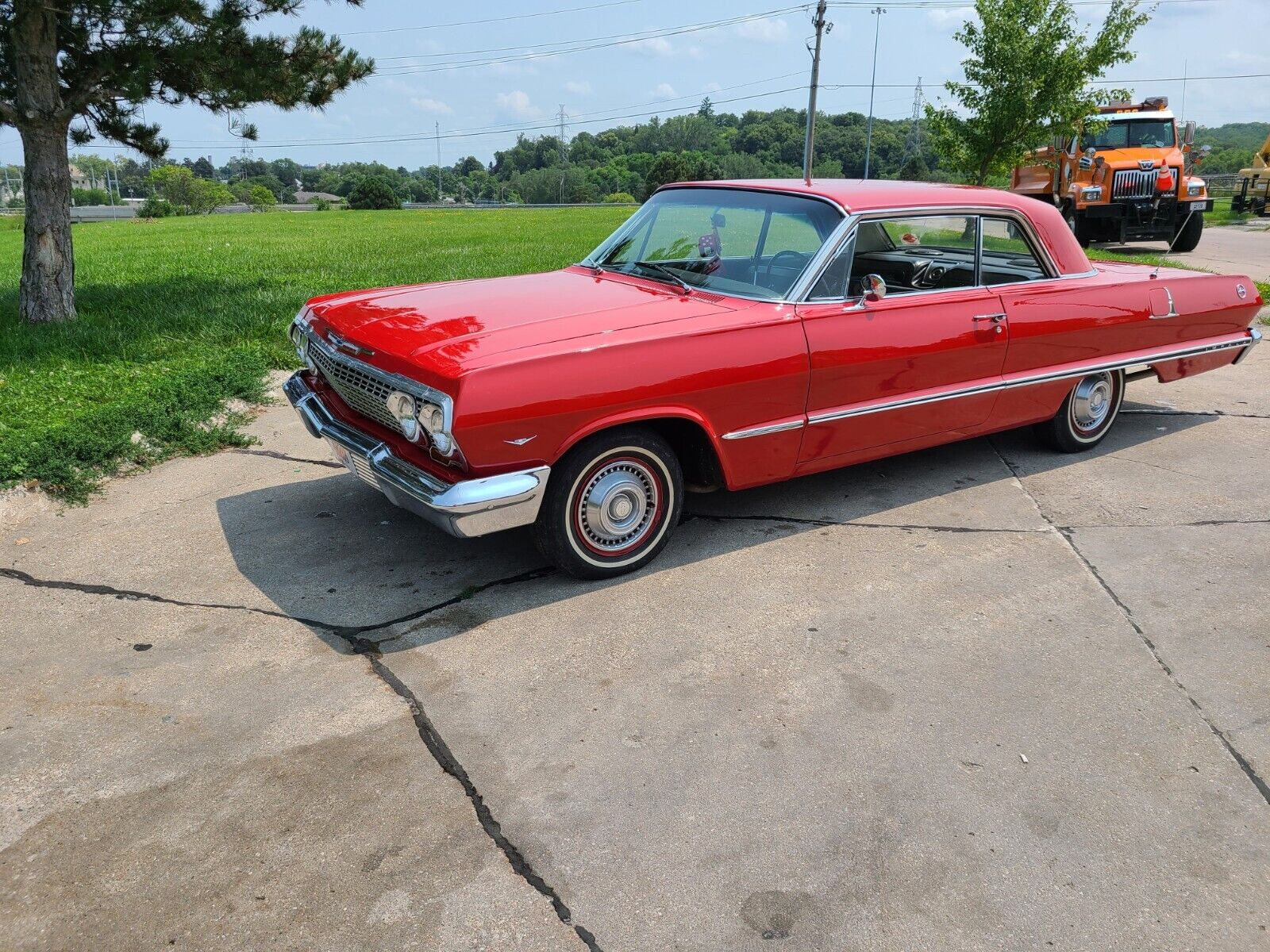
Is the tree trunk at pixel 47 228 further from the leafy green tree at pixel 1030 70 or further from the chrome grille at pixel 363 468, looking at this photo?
the leafy green tree at pixel 1030 70

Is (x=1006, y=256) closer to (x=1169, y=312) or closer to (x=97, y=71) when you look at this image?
(x=1169, y=312)

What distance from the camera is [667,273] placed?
16.5ft

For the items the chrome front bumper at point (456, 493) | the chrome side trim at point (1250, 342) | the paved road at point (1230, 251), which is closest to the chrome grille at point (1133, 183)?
the paved road at point (1230, 251)

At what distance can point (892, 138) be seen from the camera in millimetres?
60562

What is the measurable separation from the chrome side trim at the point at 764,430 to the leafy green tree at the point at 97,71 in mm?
6394

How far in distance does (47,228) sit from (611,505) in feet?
23.2

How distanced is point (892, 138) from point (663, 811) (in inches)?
2495

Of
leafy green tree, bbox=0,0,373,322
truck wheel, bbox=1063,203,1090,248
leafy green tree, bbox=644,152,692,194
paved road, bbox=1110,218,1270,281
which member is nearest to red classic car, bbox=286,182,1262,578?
leafy green tree, bbox=0,0,373,322

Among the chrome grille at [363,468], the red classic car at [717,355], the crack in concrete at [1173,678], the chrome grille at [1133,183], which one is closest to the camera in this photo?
the crack in concrete at [1173,678]

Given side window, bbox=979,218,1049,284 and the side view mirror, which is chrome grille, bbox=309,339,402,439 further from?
side window, bbox=979,218,1049,284

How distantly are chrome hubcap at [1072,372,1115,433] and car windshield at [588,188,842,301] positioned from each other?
2.12m

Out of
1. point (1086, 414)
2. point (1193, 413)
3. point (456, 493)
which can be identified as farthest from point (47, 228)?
point (1193, 413)

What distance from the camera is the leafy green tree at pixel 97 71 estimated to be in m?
8.23

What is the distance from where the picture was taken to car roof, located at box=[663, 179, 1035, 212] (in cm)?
493
